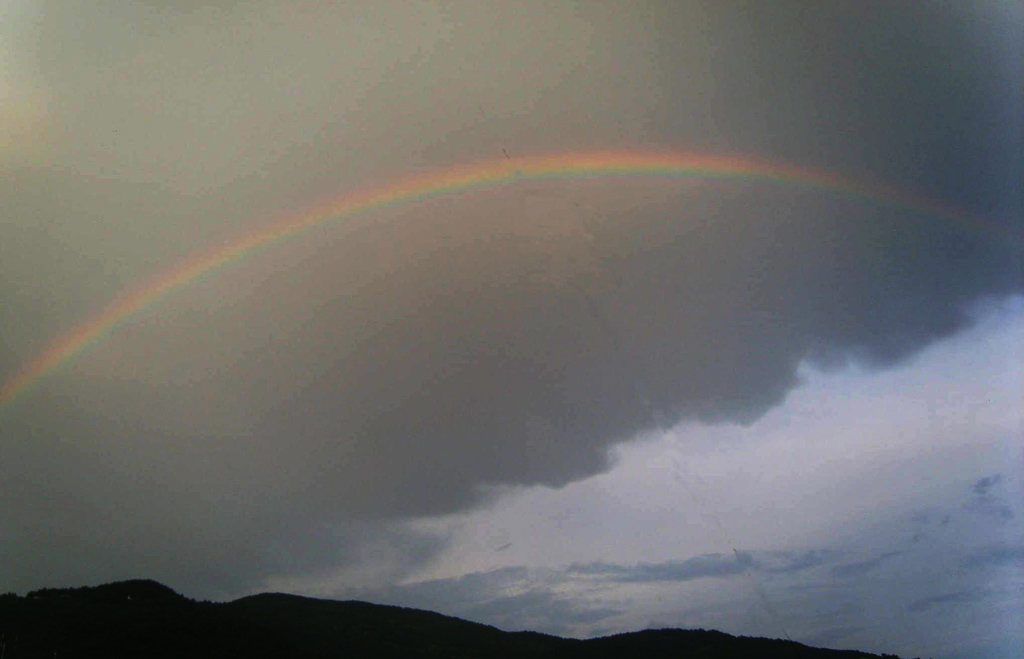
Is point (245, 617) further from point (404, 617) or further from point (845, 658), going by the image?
point (845, 658)

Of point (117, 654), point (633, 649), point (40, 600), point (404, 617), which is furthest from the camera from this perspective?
point (404, 617)

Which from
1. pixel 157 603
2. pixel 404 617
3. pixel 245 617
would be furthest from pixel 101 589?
pixel 404 617

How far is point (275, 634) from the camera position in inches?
3489

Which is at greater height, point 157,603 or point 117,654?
point 157,603

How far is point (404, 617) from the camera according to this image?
115 meters

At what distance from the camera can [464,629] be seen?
11494 centimetres

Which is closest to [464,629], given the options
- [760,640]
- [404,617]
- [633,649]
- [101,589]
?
[404,617]

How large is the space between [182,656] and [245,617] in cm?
2520

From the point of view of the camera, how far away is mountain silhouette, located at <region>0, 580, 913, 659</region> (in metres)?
70.3

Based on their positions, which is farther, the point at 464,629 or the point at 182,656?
the point at 464,629

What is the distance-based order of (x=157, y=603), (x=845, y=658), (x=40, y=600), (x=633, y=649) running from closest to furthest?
(x=40, y=600)
(x=157, y=603)
(x=845, y=658)
(x=633, y=649)

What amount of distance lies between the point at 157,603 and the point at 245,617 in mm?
14380

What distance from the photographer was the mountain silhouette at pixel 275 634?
7031 cm

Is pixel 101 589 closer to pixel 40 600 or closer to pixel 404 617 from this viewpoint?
pixel 40 600
